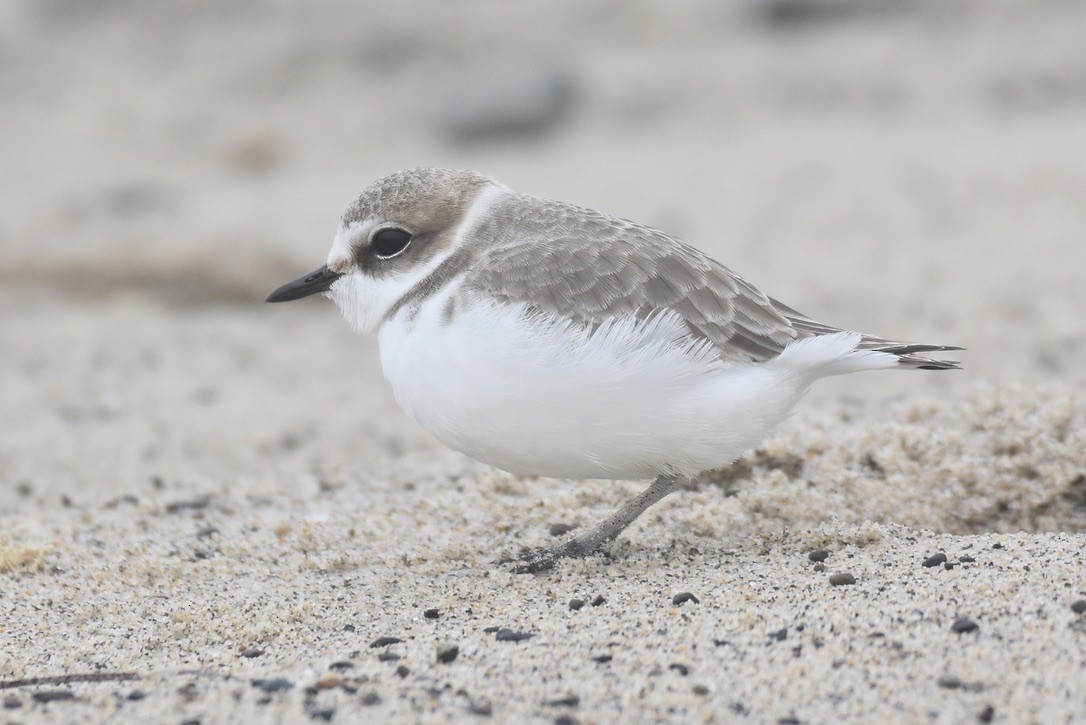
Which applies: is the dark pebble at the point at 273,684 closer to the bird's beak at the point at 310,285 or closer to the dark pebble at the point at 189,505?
the bird's beak at the point at 310,285

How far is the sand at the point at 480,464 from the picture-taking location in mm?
3053

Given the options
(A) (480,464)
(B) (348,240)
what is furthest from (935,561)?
(A) (480,464)

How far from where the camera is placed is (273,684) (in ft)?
9.56

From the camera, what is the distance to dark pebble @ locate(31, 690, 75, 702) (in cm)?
293

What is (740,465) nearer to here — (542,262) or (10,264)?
(542,262)

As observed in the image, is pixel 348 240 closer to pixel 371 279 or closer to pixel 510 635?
pixel 371 279

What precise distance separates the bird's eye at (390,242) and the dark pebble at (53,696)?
1706 millimetres

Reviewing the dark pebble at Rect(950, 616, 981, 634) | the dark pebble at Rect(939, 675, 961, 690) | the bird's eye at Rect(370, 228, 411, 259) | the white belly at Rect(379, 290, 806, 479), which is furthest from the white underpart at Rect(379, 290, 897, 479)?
the dark pebble at Rect(939, 675, 961, 690)

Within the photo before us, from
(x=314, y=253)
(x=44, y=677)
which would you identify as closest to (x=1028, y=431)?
(x=44, y=677)

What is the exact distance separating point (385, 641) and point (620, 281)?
1301 millimetres

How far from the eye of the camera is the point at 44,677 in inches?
126

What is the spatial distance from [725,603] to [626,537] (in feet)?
2.70

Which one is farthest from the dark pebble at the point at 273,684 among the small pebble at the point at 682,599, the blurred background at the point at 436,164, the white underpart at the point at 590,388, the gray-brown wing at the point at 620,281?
the blurred background at the point at 436,164

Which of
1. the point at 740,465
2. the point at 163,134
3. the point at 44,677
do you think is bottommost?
the point at 44,677
